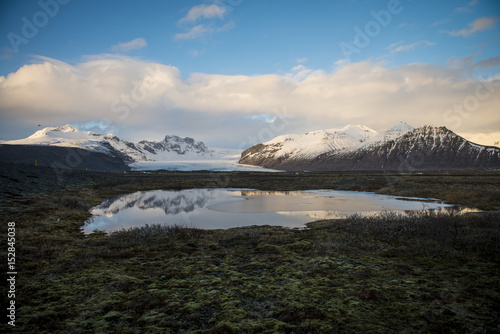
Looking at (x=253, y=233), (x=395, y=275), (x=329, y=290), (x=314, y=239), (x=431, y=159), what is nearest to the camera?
(x=329, y=290)

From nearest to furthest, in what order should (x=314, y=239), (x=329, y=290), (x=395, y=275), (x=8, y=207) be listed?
1. (x=329, y=290)
2. (x=395, y=275)
3. (x=314, y=239)
4. (x=8, y=207)

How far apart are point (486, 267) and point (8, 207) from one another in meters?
29.2

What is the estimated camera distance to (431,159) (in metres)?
198

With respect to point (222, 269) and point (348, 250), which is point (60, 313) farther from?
point (348, 250)

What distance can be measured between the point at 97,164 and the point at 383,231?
194337mm

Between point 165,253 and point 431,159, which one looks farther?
point 431,159

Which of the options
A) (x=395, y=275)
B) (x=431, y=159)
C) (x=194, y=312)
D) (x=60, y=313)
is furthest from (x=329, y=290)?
(x=431, y=159)

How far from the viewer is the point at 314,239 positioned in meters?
14.0

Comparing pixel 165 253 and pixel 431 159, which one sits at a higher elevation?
pixel 431 159

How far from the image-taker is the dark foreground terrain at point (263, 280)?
19.8 feet

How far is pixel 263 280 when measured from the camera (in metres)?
8.70

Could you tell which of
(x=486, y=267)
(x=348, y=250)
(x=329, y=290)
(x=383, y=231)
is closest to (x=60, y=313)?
(x=329, y=290)

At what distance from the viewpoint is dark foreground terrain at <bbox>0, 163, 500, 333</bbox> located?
19.8 feet

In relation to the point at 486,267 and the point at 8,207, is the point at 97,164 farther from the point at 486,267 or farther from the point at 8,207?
the point at 486,267
